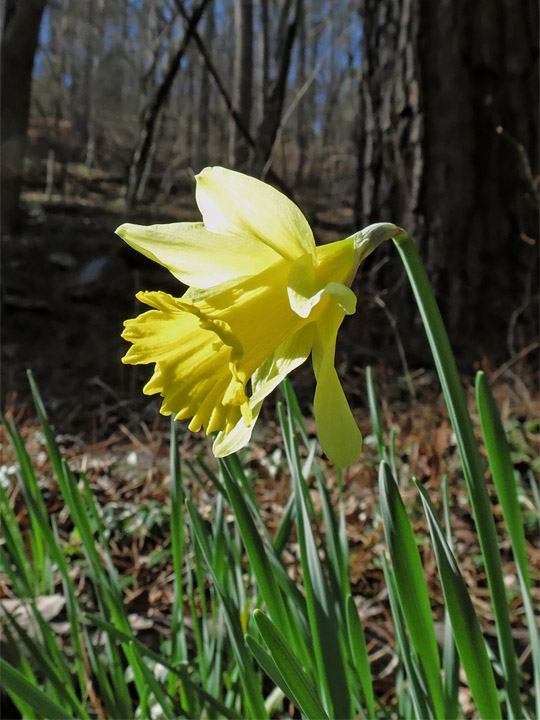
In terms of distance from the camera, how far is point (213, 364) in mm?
771

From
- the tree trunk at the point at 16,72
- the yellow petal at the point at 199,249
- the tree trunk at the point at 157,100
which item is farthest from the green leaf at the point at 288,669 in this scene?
the tree trunk at the point at 16,72

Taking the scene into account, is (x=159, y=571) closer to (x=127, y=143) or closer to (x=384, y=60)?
(x=384, y=60)

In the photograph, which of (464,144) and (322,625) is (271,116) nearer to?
(464,144)

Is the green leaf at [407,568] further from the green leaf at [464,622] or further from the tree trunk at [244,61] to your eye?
the tree trunk at [244,61]

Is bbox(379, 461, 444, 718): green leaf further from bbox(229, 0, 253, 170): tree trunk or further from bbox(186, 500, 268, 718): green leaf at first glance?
bbox(229, 0, 253, 170): tree trunk

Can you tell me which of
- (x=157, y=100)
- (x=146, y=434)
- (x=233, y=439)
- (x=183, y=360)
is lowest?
(x=146, y=434)

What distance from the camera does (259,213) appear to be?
718 millimetres

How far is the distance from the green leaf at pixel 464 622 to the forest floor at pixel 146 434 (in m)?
0.80

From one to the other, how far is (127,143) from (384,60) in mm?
17869

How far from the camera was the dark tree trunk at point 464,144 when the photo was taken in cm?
352

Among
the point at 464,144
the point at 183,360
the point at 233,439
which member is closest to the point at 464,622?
the point at 233,439

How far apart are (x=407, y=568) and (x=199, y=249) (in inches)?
17.9

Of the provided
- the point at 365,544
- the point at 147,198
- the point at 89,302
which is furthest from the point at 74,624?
the point at 147,198

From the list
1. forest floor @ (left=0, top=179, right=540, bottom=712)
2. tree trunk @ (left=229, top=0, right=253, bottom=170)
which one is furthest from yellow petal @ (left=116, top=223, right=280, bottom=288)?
tree trunk @ (left=229, top=0, right=253, bottom=170)
